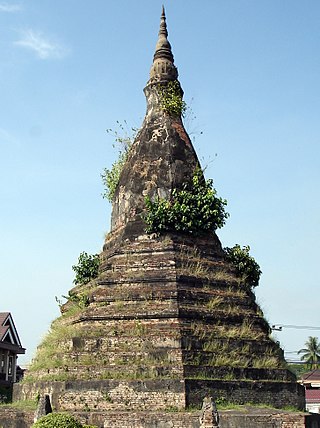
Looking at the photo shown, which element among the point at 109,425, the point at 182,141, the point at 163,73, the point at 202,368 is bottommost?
the point at 109,425

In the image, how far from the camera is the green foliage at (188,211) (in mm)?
16766

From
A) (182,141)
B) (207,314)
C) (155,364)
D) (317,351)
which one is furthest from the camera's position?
(317,351)

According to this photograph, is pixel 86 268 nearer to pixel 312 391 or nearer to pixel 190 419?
pixel 190 419

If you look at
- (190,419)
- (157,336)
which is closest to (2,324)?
(157,336)

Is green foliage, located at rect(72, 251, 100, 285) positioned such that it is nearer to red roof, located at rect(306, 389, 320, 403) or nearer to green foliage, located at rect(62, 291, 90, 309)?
green foliage, located at rect(62, 291, 90, 309)

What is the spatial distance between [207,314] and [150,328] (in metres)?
1.53

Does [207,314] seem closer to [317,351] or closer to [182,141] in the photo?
[182,141]

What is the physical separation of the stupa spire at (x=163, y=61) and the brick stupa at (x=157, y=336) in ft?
10.3

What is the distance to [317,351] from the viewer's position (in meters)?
74.1

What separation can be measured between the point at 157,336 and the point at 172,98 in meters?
8.18

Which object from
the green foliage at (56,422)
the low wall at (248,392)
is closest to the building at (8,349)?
the low wall at (248,392)

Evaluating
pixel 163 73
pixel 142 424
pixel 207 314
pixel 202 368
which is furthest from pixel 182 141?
pixel 142 424

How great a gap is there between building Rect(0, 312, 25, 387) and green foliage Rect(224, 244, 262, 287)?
1583 centimetres

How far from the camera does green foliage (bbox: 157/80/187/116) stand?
62.7 ft
